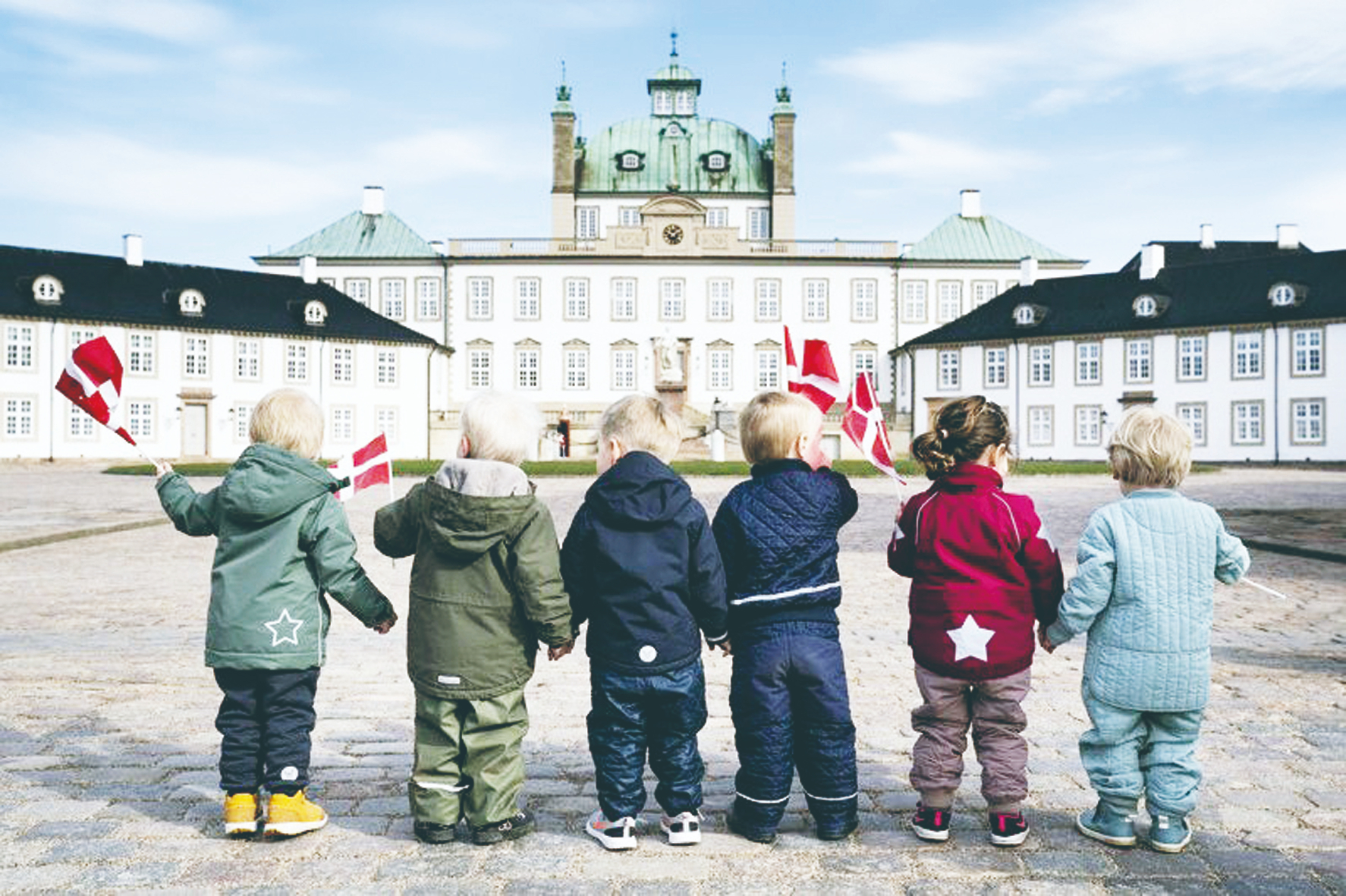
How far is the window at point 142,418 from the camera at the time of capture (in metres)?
52.2

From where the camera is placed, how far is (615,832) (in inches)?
156

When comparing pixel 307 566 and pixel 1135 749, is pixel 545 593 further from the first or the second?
pixel 1135 749

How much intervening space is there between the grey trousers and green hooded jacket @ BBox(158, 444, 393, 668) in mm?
1936

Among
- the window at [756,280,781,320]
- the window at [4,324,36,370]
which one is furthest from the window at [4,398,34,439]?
the window at [756,280,781,320]

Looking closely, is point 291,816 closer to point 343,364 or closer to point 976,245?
point 343,364

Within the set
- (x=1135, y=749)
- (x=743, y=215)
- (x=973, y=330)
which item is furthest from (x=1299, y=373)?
(x=1135, y=749)

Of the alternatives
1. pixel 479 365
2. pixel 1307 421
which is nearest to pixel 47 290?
pixel 479 365

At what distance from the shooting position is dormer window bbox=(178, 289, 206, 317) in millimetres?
53250

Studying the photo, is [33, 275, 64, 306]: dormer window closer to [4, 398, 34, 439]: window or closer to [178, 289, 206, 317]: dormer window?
[4, 398, 34, 439]: window

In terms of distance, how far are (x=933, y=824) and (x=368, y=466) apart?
304 centimetres

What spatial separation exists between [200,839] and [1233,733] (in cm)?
435

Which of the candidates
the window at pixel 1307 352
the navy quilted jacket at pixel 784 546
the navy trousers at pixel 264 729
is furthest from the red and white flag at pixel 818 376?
the window at pixel 1307 352

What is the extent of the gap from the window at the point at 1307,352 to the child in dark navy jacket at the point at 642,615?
165ft

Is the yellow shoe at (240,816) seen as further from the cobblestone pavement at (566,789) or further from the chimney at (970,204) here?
the chimney at (970,204)
